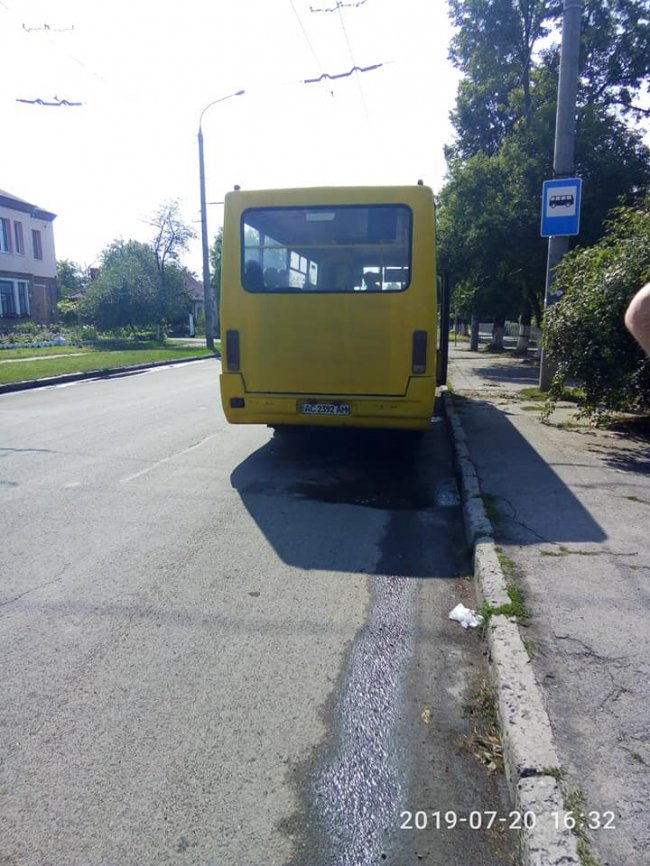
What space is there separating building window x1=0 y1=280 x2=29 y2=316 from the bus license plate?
1490 inches

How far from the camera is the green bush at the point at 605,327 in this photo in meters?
7.27

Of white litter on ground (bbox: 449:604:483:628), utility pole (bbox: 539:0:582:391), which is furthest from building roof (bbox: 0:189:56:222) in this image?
white litter on ground (bbox: 449:604:483:628)

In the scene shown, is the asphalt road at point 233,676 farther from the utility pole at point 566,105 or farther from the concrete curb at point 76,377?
the concrete curb at point 76,377

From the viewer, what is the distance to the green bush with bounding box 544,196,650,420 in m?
7.27

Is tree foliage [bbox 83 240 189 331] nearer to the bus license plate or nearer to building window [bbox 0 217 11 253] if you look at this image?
building window [bbox 0 217 11 253]

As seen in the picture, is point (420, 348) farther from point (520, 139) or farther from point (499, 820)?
point (520, 139)

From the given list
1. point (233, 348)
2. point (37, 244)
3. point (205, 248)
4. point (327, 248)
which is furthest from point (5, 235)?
point (327, 248)

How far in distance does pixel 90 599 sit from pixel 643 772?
3.17 meters

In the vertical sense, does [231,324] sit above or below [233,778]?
above

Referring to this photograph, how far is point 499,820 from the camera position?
2318 millimetres

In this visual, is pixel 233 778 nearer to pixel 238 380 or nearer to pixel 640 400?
pixel 238 380

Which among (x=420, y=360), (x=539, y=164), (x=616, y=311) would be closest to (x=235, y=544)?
(x=420, y=360)

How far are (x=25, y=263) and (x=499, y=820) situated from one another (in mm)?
44821

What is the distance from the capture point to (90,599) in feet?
13.2
